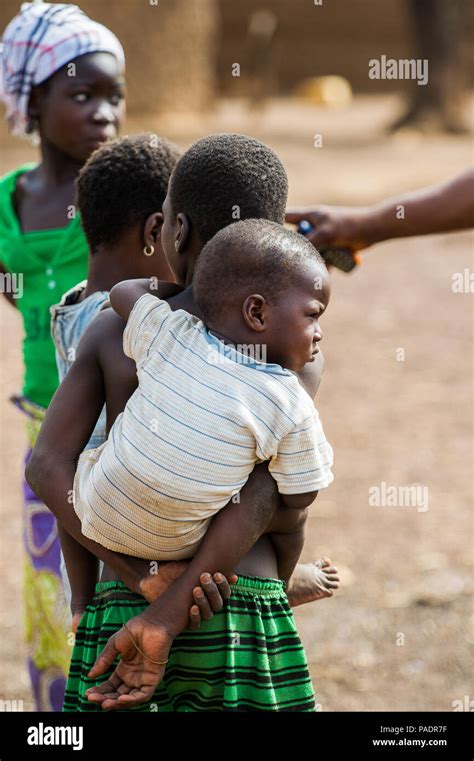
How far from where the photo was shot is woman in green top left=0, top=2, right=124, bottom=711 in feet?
9.32

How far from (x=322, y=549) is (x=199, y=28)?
13.0m

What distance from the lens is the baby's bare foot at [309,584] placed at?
2109mm

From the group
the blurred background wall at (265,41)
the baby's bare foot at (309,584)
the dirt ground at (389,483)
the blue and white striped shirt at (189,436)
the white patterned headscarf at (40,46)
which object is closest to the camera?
the blue and white striped shirt at (189,436)

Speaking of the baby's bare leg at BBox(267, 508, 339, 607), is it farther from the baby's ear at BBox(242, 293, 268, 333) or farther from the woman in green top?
the woman in green top

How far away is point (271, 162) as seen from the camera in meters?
1.91

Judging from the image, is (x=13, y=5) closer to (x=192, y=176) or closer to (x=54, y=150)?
(x=54, y=150)

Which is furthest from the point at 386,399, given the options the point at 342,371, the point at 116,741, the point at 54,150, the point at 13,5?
the point at 13,5

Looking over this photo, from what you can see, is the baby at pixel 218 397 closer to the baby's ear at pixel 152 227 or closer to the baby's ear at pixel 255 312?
the baby's ear at pixel 255 312

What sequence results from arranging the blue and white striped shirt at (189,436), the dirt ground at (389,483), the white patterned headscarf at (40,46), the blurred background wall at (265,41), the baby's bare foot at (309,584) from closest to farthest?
the blue and white striped shirt at (189,436)
the baby's bare foot at (309,584)
the white patterned headscarf at (40,46)
the dirt ground at (389,483)
the blurred background wall at (265,41)

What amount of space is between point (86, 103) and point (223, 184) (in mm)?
1111

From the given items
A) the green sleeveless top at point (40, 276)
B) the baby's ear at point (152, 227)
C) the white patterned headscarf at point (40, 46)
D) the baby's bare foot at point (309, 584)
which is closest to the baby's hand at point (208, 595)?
the baby's bare foot at point (309, 584)

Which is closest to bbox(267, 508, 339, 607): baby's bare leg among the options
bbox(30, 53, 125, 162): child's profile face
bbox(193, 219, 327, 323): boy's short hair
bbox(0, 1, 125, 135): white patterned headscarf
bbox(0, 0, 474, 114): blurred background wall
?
bbox(193, 219, 327, 323): boy's short hair

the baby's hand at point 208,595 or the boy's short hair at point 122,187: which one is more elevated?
the boy's short hair at point 122,187

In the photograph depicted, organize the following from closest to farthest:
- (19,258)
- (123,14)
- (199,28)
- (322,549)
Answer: (19,258) < (322,549) < (123,14) < (199,28)
